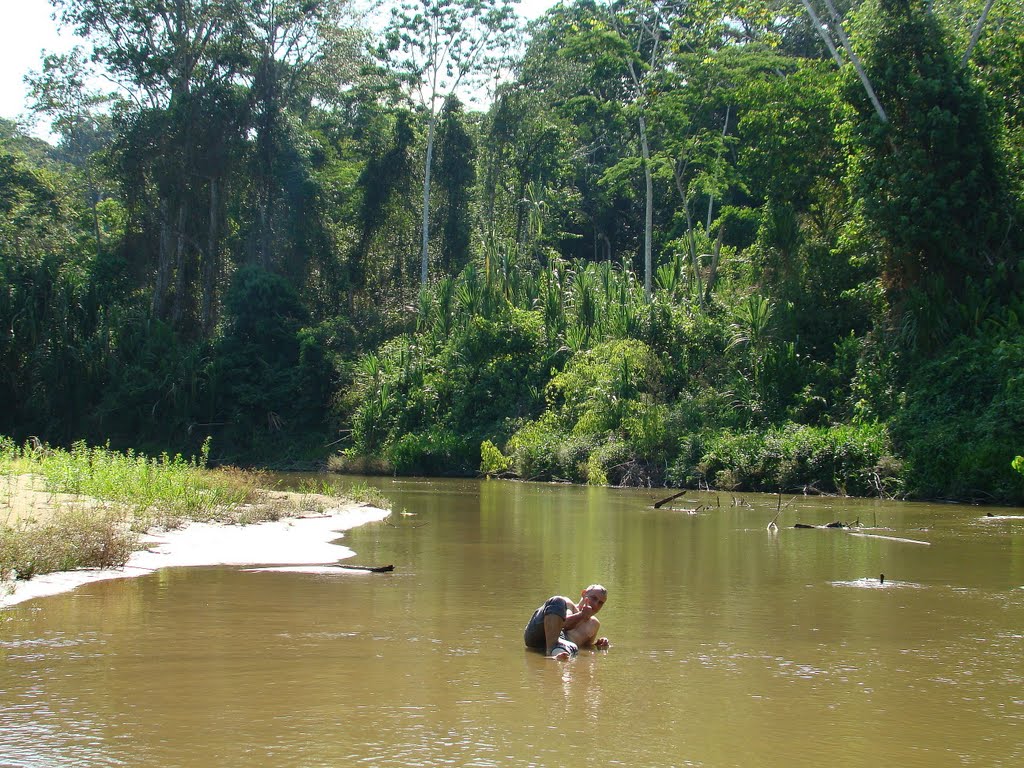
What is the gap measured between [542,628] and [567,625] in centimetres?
17

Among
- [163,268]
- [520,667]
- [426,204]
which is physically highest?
[426,204]

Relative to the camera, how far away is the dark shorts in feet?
24.4

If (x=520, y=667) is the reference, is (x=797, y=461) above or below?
above

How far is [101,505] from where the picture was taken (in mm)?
12531

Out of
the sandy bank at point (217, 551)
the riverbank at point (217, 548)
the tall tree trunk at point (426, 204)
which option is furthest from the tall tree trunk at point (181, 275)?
the sandy bank at point (217, 551)

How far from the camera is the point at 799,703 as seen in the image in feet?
20.9

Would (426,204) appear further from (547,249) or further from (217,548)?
(217,548)

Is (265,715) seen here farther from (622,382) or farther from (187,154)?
(187,154)

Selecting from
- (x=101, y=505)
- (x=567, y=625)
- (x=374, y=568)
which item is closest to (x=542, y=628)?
(x=567, y=625)

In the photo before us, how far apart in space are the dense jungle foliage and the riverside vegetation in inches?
450

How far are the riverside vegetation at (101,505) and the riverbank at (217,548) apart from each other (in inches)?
4.1

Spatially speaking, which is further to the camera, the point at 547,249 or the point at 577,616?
the point at 547,249

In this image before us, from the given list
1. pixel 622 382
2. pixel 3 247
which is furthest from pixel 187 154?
pixel 622 382

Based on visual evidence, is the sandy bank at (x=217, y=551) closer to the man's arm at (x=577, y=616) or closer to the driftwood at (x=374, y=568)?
the driftwood at (x=374, y=568)
